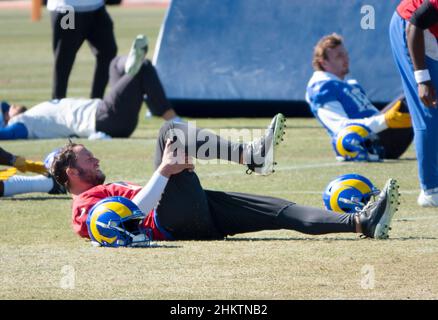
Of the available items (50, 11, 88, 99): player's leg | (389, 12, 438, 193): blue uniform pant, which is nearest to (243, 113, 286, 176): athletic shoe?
(389, 12, 438, 193): blue uniform pant

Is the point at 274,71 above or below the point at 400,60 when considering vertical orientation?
below

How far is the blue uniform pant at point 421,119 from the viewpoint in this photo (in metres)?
9.87

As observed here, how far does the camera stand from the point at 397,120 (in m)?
12.7

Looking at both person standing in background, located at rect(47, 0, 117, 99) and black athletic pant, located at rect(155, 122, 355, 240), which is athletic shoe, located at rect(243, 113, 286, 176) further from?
person standing in background, located at rect(47, 0, 117, 99)

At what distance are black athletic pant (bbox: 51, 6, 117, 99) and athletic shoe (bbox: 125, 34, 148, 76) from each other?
5.20 feet

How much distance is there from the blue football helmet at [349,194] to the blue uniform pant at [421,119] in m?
0.92

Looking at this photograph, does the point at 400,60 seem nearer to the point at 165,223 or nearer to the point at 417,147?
the point at 417,147

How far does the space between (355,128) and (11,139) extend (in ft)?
14.5

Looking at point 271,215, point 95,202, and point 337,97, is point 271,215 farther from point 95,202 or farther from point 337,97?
point 337,97

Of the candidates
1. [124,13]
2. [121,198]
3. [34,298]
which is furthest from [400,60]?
[124,13]

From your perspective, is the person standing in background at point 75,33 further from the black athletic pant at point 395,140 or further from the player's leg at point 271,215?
the player's leg at point 271,215

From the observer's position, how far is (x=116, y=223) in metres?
8.09

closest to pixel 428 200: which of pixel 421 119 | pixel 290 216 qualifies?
pixel 421 119

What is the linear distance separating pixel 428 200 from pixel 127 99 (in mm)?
5211
